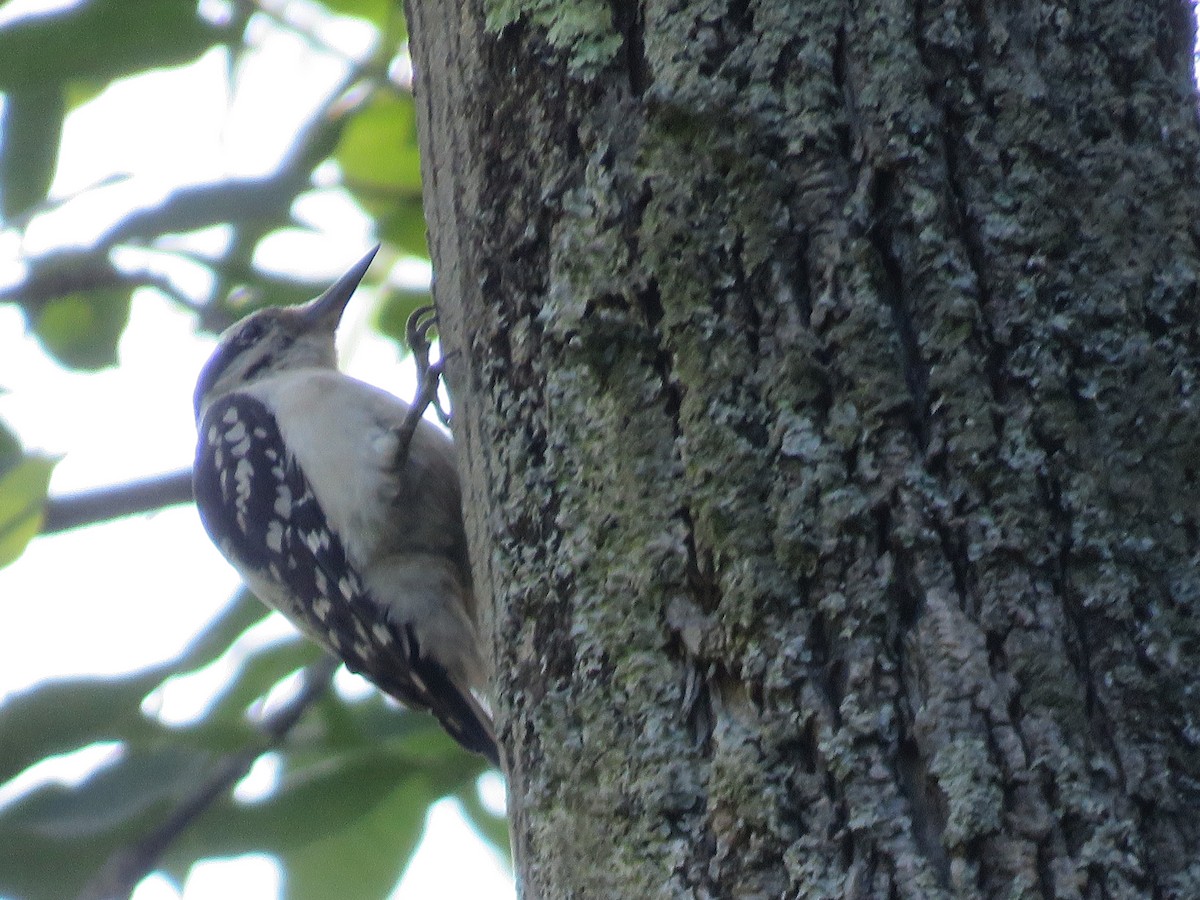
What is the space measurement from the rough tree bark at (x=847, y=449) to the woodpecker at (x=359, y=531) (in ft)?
4.96

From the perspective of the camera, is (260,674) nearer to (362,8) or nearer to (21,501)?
(21,501)

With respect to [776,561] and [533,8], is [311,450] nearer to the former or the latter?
[533,8]

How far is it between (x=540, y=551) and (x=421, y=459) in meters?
1.75

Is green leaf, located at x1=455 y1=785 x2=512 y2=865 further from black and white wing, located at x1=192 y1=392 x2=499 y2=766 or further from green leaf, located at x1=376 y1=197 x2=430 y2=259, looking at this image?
green leaf, located at x1=376 y1=197 x2=430 y2=259

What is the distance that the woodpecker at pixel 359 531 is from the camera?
3.29 m

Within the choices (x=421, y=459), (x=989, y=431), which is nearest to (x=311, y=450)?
(x=421, y=459)

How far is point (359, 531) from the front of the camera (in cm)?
335

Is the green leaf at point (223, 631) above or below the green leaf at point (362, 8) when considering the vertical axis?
below

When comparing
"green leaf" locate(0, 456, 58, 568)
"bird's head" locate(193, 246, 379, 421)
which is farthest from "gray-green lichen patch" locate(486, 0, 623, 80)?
"bird's head" locate(193, 246, 379, 421)

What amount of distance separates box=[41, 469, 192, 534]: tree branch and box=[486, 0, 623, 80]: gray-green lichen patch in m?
1.78

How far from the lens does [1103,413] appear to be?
1450mm

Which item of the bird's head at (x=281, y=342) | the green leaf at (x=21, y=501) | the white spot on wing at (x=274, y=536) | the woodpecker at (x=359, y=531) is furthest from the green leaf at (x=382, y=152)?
the green leaf at (x=21, y=501)

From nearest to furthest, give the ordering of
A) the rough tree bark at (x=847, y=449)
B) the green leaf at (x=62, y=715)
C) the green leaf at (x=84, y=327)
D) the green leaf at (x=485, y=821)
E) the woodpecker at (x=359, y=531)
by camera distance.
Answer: the rough tree bark at (x=847, y=449)
the green leaf at (x=62, y=715)
the woodpecker at (x=359, y=531)
the green leaf at (x=485, y=821)
the green leaf at (x=84, y=327)

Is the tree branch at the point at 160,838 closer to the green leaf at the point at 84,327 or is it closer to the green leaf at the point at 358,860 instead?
the green leaf at the point at 358,860
